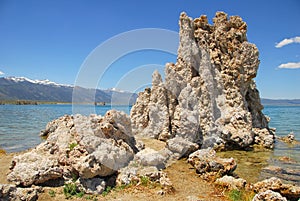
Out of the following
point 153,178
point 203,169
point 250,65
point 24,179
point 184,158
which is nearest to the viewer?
point 24,179

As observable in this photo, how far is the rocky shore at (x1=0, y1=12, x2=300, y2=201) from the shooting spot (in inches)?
357

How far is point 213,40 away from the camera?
20.7 metres

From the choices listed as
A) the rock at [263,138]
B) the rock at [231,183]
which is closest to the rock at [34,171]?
the rock at [231,183]

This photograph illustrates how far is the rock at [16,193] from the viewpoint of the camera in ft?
25.3

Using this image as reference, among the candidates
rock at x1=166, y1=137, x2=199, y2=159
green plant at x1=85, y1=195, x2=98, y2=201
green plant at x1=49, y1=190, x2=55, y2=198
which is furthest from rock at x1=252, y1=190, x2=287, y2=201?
green plant at x1=49, y1=190, x2=55, y2=198

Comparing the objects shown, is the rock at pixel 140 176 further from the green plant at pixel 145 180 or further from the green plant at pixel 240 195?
the green plant at pixel 240 195

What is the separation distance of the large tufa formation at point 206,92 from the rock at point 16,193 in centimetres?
1046

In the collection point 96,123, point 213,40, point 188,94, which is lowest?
point 96,123

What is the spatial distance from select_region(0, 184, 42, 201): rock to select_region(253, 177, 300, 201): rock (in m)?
8.09

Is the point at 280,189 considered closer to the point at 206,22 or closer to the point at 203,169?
the point at 203,169

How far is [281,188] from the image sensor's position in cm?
898

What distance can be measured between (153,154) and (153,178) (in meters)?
1.99

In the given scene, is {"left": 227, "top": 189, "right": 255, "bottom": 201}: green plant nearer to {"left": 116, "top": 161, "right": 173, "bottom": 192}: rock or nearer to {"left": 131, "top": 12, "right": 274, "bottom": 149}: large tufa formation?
{"left": 116, "top": 161, "right": 173, "bottom": 192}: rock

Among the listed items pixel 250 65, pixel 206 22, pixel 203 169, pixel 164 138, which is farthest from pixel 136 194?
pixel 206 22
